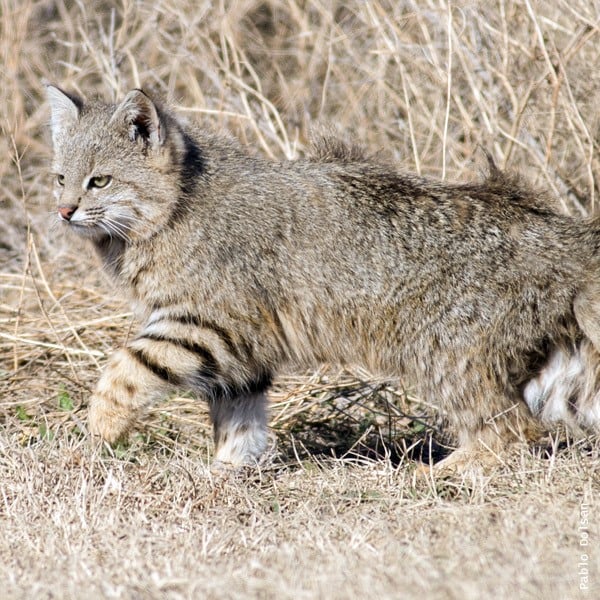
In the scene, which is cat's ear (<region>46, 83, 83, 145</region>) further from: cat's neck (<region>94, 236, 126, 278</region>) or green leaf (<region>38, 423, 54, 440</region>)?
green leaf (<region>38, 423, 54, 440</region>)

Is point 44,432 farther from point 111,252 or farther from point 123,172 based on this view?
point 123,172

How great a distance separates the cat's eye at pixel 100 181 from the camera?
5407 millimetres

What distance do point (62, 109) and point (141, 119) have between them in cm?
52

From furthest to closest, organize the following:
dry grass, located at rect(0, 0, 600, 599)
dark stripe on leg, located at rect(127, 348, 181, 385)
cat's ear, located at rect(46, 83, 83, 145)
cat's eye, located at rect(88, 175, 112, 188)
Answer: cat's ear, located at rect(46, 83, 83, 145)
cat's eye, located at rect(88, 175, 112, 188)
dark stripe on leg, located at rect(127, 348, 181, 385)
dry grass, located at rect(0, 0, 600, 599)

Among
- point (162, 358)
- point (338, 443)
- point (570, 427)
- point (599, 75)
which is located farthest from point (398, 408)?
point (599, 75)

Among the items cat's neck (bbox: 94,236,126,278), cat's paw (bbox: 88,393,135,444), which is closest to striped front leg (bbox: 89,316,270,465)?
cat's paw (bbox: 88,393,135,444)

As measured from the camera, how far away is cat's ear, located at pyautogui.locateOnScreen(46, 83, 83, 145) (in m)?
5.64

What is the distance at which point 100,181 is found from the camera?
5.41 m

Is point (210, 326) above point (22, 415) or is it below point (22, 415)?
above

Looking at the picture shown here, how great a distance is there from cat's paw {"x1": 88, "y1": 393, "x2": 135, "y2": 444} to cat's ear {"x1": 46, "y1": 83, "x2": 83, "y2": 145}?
1497mm

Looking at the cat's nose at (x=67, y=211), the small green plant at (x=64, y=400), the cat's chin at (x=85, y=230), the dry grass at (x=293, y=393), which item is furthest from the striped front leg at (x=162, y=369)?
the small green plant at (x=64, y=400)

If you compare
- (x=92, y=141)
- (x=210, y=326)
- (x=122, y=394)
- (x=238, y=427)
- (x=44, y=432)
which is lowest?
(x=44, y=432)

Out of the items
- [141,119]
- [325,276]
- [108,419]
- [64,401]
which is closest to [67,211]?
[141,119]

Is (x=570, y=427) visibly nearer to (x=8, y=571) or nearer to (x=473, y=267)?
(x=473, y=267)
